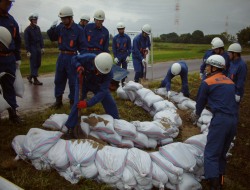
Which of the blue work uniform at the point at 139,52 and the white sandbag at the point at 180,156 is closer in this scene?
the white sandbag at the point at 180,156

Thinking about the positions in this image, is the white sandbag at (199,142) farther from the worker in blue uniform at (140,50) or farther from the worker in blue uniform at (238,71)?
the worker in blue uniform at (140,50)

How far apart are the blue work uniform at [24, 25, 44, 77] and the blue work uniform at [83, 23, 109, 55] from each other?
217cm

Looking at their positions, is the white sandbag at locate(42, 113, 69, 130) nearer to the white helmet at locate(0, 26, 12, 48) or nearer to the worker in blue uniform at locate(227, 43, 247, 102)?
the white helmet at locate(0, 26, 12, 48)

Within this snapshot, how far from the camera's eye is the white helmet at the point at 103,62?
400 cm

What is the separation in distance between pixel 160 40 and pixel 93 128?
42.1 metres

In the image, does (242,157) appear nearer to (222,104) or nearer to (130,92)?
(222,104)

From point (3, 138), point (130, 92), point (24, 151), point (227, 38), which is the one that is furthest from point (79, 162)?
point (227, 38)

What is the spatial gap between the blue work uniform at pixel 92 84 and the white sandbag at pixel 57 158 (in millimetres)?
651

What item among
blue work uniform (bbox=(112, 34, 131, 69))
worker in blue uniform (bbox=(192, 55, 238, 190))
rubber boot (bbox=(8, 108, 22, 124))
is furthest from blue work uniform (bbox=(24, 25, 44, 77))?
worker in blue uniform (bbox=(192, 55, 238, 190))

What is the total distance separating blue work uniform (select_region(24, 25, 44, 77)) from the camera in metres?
7.47

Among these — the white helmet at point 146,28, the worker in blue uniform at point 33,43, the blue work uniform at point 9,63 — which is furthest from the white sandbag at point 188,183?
the worker in blue uniform at point 33,43

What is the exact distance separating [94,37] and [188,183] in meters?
3.84

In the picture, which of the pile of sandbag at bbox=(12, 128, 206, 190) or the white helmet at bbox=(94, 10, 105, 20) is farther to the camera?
the white helmet at bbox=(94, 10, 105, 20)

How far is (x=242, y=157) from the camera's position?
183 inches
